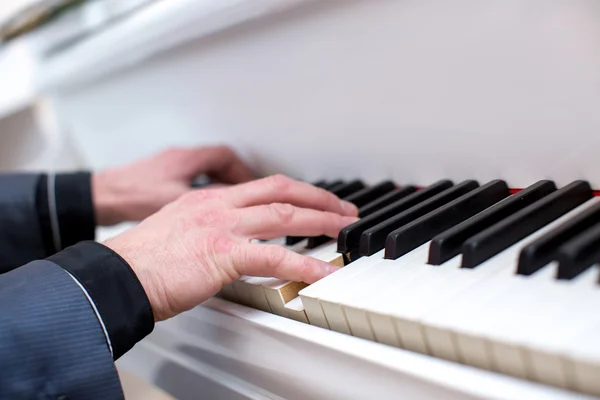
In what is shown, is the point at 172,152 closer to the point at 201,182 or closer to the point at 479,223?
the point at 201,182

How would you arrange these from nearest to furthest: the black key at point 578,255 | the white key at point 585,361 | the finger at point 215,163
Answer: the white key at point 585,361
the black key at point 578,255
the finger at point 215,163

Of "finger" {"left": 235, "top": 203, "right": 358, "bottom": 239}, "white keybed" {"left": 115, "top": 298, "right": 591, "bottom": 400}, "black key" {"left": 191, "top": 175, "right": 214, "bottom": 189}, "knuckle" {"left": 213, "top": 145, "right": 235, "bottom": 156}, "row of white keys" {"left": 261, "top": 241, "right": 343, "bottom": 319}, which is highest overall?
"knuckle" {"left": 213, "top": 145, "right": 235, "bottom": 156}

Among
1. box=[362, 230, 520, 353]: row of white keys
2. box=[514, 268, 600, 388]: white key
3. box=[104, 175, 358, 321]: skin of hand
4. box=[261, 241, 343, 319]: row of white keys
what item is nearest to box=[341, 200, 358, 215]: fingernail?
box=[104, 175, 358, 321]: skin of hand

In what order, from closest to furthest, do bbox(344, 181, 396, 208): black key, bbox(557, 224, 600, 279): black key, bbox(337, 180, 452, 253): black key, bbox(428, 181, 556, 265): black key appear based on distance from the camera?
bbox(557, 224, 600, 279): black key, bbox(428, 181, 556, 265): black key, bbox(337, 180, 452, 253): black key, bbox(344, 181, 396, 208): black key

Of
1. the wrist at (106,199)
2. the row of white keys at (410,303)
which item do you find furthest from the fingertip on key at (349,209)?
the wrist at (106,199)

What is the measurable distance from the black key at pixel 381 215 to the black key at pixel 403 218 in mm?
22

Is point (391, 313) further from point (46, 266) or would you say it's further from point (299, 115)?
point (299, 115)

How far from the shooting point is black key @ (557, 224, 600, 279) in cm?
48

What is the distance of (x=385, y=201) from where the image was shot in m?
0.79

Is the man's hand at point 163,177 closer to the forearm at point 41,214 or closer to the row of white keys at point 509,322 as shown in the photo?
the forearm at point 41,214

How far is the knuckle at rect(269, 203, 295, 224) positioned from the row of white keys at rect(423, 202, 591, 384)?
0.27m

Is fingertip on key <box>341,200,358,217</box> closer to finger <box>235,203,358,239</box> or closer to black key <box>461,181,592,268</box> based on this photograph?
finger <box>235,203,358,239</box>

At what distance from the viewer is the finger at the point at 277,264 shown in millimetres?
632

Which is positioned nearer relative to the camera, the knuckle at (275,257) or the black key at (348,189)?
the knuckle at (275,257)
